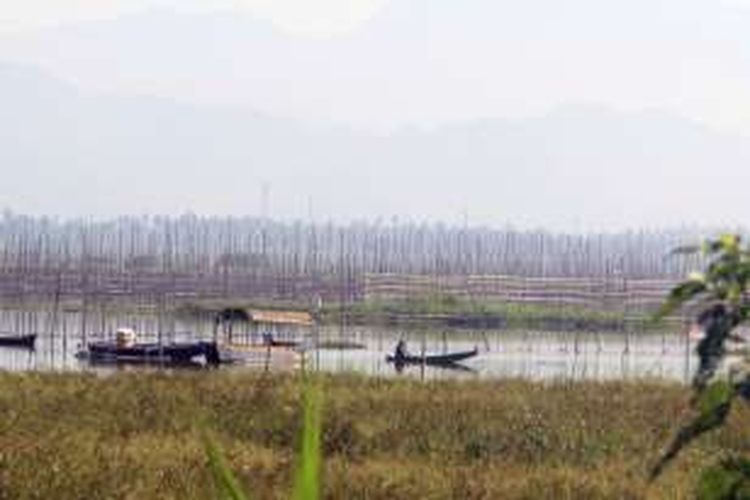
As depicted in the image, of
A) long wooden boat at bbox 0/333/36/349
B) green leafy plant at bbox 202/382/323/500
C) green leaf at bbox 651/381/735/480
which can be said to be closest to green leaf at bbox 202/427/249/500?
green leafy plant at bbox 202/382/323/500

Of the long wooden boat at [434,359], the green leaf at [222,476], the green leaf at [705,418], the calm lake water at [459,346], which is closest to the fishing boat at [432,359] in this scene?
the long wooden boat at [434,359]

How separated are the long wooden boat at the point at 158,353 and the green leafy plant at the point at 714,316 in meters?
33.3

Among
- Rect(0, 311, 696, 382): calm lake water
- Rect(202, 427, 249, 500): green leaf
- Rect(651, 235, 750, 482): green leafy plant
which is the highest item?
Rect(651, 235, 750, 482): green leafy plant

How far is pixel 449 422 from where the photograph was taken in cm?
1864

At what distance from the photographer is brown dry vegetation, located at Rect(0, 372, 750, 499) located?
11.9m

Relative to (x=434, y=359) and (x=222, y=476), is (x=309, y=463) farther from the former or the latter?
(x=434, y=359)

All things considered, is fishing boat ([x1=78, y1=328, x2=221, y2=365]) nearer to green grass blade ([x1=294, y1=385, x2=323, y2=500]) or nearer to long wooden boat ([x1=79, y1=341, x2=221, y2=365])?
long wooden boat ([x1=79, y1=341, x2=221, y2=365])

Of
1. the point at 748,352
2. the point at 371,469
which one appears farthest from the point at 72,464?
the point at 748,352

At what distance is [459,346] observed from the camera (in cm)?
5859

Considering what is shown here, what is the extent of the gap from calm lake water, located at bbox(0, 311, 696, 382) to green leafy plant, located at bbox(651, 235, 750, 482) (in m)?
34.2

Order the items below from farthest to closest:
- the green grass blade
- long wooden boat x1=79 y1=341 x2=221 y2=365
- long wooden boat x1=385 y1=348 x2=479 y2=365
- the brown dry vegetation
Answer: long wooden boat x1=385 y1=348 x2=479 y2=365, long wooden boat x1=79 y1=341 x2=221 y2=365, the brown dry vegetation, the green grass blade

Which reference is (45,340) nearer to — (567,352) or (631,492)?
(567,352)

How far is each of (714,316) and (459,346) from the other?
184 ft

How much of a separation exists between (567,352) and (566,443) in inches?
1467
